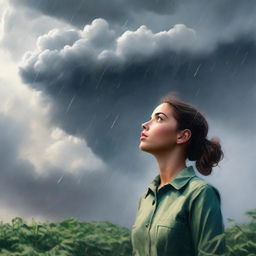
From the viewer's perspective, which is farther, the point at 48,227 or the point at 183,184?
the point at 48,227

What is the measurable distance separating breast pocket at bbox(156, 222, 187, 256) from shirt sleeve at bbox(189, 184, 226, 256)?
62 millimetres

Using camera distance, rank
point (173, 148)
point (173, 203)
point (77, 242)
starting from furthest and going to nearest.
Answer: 1. point (77, 242)
2. point (173, 148)
3. point (173, 203)

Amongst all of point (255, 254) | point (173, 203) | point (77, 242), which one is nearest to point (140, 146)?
point (173, 203)

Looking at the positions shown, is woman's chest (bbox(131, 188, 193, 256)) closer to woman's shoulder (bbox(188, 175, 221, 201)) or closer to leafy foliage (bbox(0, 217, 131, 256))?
woman's shoulder (bbox(188, 175, 221, 201))

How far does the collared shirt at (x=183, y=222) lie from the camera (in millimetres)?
3314

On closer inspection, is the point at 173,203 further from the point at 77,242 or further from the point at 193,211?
the point at 77,242

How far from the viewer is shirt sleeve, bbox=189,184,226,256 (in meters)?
3.24

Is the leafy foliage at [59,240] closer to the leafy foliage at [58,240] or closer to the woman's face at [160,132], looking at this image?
the leafy foliage at [58,240]

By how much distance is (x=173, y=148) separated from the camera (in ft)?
12.4

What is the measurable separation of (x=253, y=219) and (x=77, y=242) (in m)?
1.91

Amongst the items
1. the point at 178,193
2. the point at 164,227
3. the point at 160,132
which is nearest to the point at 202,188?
the point at 178,193

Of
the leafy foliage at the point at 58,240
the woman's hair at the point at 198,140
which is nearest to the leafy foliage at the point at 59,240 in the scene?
the leafy foliage at the point at 58,240

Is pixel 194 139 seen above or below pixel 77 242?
above

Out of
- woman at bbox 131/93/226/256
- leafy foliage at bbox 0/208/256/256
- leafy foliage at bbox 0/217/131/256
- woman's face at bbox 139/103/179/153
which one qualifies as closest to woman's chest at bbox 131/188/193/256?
woman at bbox 131/93/226/256
